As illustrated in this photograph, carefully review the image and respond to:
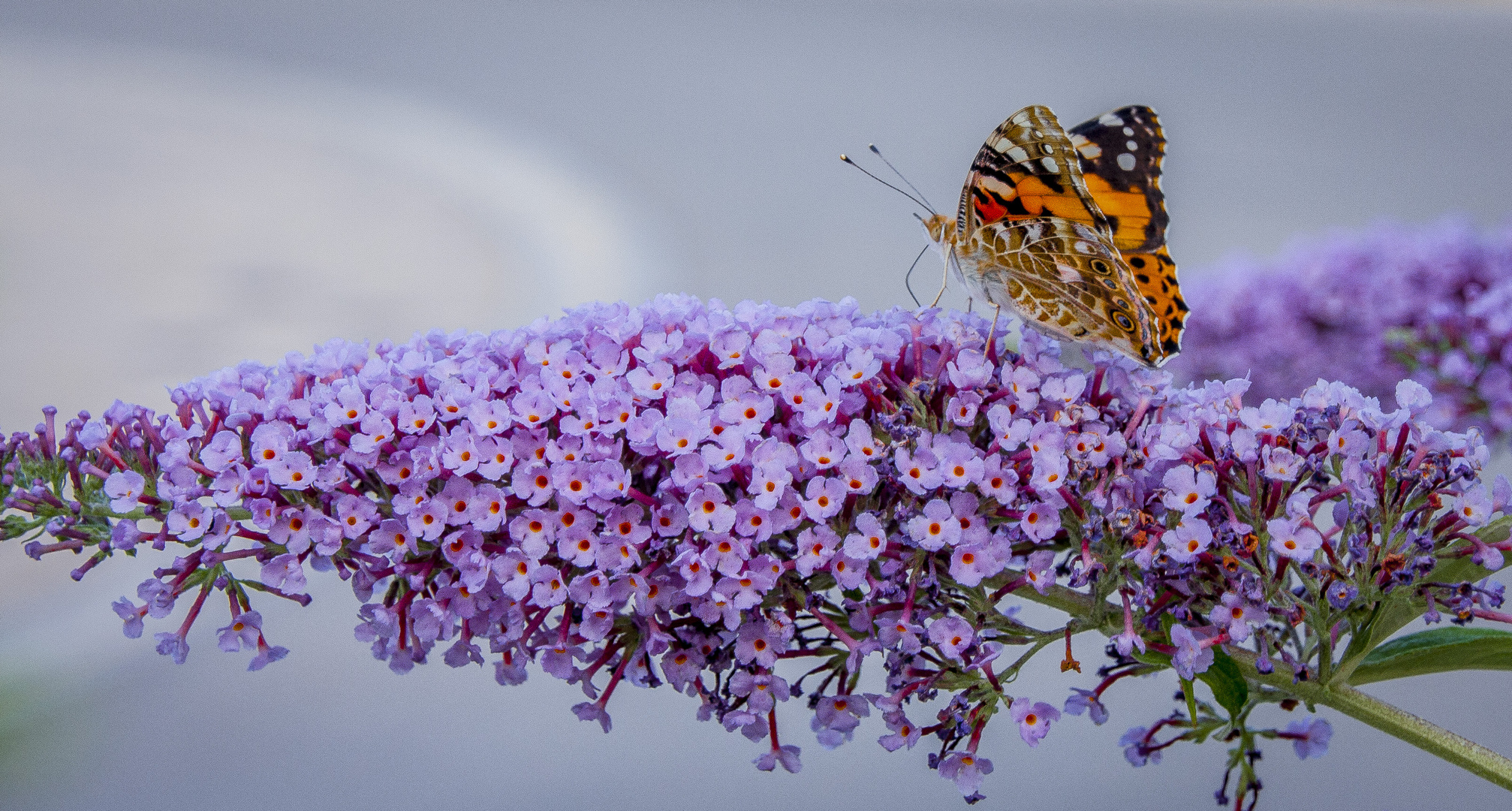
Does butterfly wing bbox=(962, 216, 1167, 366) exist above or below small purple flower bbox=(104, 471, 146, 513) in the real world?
above

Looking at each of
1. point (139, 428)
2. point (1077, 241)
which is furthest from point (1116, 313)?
point (139, 428)

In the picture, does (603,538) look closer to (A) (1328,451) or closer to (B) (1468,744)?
(A) (1328,451)

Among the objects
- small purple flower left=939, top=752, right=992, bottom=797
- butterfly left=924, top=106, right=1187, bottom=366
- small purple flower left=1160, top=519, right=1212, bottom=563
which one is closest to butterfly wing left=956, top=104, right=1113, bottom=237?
butterfly left=924, top=106, right=1187, bottom=366

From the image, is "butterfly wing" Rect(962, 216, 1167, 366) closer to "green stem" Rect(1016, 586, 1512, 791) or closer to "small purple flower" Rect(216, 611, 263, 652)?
"green stem" Rect(1016, 586, 1512, 791)

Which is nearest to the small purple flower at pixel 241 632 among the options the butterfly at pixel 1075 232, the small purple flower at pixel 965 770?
the small purple flower at pixel 965 770

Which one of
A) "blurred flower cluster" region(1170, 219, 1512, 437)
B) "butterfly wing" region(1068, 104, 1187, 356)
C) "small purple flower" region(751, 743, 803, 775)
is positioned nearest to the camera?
"small purple flower" region(751, 743, 803, 775)

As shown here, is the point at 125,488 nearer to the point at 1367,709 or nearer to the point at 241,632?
the point at 241,632

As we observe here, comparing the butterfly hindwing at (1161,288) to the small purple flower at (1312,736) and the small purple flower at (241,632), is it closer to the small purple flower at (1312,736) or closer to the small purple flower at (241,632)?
the small purple flower at (1312,736)
